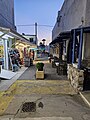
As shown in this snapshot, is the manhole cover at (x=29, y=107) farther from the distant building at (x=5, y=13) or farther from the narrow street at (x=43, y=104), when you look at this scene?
the distant building at (x=5, y=13)

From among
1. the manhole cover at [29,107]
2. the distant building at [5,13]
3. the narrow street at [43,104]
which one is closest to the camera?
the narrow street at [43,104]

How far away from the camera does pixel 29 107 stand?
16.0 ft

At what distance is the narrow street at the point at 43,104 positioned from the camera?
4277 mm

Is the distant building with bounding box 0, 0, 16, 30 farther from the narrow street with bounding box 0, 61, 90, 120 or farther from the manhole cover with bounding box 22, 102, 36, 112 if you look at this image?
the manhole cover with bounding box 22, 102, 36, 112

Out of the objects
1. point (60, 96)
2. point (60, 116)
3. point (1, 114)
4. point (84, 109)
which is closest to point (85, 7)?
point (60, 96)

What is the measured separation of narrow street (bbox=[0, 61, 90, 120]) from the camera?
4.28 m

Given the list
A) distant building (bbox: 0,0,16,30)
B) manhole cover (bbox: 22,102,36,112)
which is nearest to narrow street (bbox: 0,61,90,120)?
manhole cover (bbox: 22,102,36,112)

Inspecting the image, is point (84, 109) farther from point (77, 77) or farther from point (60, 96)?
point (77, 77)

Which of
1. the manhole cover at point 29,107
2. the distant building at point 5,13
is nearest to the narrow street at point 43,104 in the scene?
the manhole cover at point 29,107

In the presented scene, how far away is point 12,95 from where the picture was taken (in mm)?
6023

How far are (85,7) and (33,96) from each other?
5.76 meters

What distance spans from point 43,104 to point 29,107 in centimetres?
55

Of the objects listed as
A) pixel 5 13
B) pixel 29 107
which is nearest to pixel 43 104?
pixel 29 107

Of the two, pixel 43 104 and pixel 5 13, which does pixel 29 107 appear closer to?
pixel 43 104
